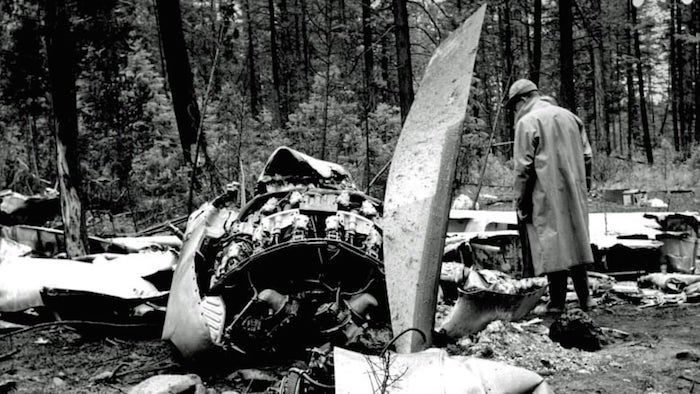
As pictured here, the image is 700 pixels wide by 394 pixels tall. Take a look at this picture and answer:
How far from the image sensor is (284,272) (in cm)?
366

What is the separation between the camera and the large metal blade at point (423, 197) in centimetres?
291

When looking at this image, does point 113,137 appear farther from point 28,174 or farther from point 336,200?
point 336,200

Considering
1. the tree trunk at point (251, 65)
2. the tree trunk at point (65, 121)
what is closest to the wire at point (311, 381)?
the tree trunk at point (65, 121)

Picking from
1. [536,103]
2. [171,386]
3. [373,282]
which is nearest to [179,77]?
[536,103]

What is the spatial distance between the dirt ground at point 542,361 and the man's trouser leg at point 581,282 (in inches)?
5.4

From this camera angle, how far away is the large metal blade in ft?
9.53

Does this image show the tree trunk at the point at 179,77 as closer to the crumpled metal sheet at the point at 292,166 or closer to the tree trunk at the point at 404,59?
the tree trunk at the point at 404,59

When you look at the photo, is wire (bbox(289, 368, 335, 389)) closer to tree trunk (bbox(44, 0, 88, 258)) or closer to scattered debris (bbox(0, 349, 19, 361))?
scattered debris (bbox(0, 349, 19, 361))

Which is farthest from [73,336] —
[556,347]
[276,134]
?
[276,134]

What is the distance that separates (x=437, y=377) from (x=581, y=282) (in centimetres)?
303

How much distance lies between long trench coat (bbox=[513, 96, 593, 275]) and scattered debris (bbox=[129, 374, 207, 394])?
9.01 ft

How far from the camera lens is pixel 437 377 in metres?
2.08

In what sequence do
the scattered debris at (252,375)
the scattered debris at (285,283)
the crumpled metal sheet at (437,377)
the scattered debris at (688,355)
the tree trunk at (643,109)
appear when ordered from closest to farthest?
the crumpled metal sheet at (437,377), the scattered debris at (688,355), the scattered debris at (252,375), the scattered debris at (285,283), the tree trunk at (643,109)

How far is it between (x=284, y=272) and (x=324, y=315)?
40 centimetres
